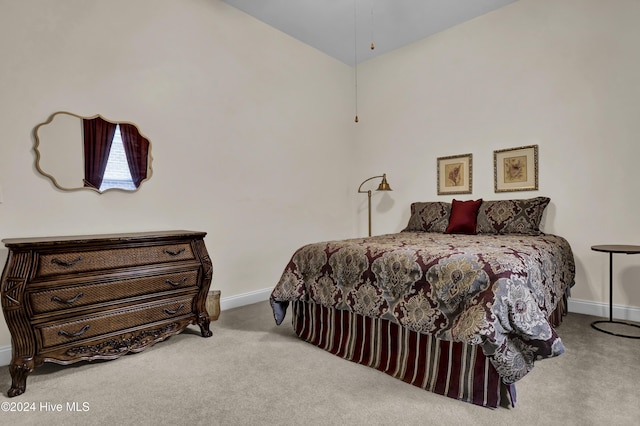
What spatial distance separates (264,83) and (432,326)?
3.05m

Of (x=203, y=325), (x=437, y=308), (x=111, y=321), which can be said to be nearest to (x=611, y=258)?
(x=437, y=308)

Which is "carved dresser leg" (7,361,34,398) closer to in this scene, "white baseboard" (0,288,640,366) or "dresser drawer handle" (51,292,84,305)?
"dresser drawer handle" (51,292,84,305)

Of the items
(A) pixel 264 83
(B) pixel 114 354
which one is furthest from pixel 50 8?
(B) pixel 114 354

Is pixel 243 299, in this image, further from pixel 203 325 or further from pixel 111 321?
pixel 111 321

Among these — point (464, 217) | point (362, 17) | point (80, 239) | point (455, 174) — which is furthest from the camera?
point (455, 174)

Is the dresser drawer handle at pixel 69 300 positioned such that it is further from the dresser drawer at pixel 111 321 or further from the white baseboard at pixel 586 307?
the white baseboard at pixel 586 307

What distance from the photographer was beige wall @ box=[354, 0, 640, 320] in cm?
293

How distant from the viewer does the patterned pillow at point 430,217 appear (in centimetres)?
359

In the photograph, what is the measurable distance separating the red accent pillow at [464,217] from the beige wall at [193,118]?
5.41 feet

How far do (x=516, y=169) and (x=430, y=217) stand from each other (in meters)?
0.96

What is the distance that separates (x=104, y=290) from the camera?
2.20 metres

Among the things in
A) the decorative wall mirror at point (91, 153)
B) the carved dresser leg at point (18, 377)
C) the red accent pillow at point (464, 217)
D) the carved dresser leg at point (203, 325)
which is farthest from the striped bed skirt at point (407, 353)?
the decorative wall mirror at point (91, 153)

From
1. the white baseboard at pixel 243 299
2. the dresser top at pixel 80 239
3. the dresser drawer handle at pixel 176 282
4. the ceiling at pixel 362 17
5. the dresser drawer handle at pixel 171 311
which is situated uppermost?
the ceiling at pixel 362 17

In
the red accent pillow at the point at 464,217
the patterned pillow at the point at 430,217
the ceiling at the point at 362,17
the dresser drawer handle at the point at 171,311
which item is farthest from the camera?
the patterned pillow at the point at 430,217
